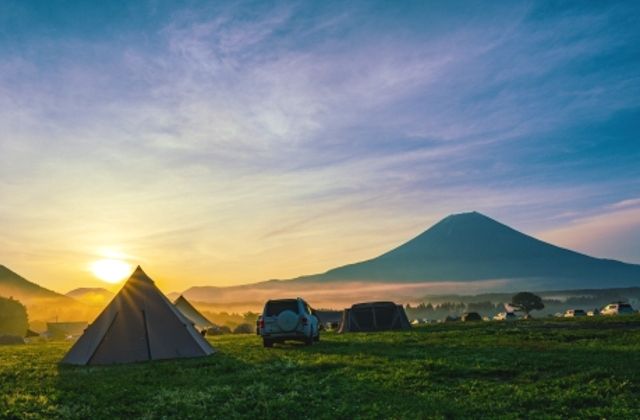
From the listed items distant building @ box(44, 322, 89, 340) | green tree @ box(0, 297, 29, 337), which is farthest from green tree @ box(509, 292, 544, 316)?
green tree @ box(0, 297, 29, 337)

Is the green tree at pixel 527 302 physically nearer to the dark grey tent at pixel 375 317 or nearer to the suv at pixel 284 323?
the dark grey tent at pixel 375 317

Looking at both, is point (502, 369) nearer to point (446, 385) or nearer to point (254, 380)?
point (446, 385)

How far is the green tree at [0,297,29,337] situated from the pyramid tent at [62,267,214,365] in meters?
104

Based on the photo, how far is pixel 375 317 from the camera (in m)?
50.0

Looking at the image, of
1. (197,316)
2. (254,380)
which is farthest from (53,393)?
(197,316)

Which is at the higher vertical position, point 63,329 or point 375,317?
point 63,329

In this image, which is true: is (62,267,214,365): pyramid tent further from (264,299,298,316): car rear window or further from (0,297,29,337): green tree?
(0,297,29,337): green tree

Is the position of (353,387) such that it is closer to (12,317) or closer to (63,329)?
(63,329)

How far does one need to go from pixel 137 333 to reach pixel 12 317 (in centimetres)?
10924

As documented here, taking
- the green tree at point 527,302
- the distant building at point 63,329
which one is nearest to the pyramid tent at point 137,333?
the distant building at point 63,329

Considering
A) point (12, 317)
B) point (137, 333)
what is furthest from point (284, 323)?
point (12, 317)

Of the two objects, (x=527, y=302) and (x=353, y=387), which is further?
(x=527, y=302)

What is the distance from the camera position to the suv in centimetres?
2809

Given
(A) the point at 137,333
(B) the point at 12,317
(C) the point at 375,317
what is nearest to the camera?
(A) the point at 137,333
